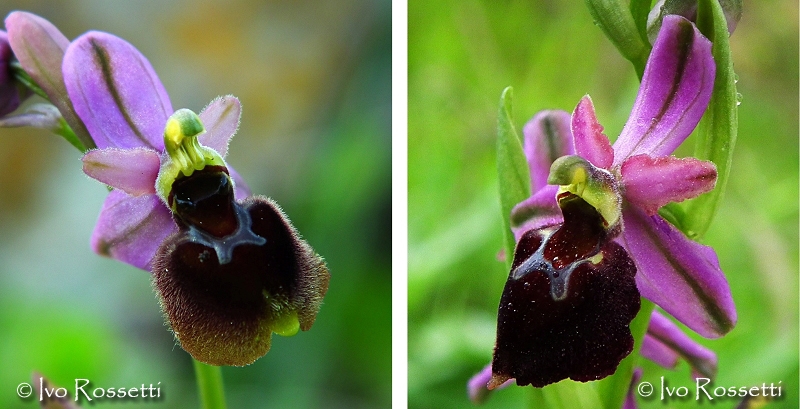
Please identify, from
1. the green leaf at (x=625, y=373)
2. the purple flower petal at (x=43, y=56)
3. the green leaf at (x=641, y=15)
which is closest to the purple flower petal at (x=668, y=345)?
the green leaf at (x=625, y=373)

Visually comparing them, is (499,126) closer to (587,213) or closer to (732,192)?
(587,213)

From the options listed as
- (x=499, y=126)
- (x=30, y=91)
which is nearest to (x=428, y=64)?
(x=499, y=126)

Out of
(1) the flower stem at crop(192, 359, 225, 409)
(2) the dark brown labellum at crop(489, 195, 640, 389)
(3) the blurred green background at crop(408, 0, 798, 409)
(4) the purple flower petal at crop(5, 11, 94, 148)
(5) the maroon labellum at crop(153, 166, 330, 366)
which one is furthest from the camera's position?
(3) the blurred green background at crop(408, 0, 798, 409)

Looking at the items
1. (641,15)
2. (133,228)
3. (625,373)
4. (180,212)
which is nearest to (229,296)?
(180,212)

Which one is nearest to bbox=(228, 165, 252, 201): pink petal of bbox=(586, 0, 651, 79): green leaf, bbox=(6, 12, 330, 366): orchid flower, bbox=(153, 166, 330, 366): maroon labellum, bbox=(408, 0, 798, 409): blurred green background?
bbox=(6, 12, 330, 366): orchid flower

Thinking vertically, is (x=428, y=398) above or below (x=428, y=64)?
below

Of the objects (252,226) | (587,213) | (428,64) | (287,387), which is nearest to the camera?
(587,213)

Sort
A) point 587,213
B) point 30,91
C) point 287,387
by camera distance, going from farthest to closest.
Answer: point 287,387
point 30,91
point 587,213

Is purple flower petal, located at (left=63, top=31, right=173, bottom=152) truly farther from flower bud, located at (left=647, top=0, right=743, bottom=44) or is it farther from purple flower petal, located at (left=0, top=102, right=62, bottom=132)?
flower bud, located at (left=647, top=0, right=743, bottom=44)
